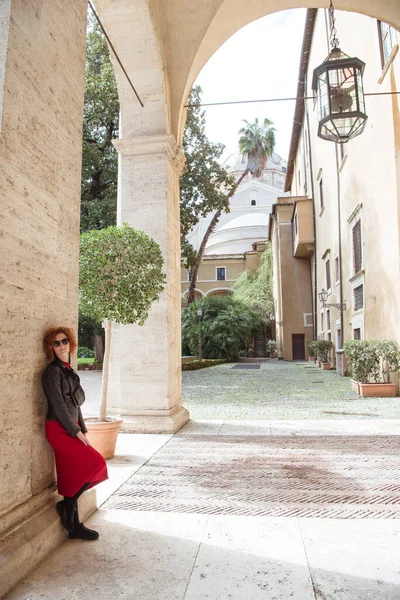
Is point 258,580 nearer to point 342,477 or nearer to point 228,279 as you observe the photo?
point 342,477

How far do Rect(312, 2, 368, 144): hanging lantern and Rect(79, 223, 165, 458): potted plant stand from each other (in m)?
3.63

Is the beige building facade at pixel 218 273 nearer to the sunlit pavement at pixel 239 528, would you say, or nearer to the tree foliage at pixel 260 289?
the tree foliage at pixel 260 289

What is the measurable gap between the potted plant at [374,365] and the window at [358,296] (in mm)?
2787

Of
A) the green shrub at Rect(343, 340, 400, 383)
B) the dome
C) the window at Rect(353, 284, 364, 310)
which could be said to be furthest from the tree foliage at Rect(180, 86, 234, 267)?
the dome

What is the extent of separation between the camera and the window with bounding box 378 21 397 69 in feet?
34.5

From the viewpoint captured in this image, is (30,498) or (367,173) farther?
(367,173)

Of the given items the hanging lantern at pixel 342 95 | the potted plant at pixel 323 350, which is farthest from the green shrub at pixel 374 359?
the potted plant at pixel 323 350

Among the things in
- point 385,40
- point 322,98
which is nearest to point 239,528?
point 322,98

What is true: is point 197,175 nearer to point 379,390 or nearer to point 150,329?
point 379,390

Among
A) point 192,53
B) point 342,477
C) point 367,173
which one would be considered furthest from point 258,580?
point 367,173

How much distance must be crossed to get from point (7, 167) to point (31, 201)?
30cm

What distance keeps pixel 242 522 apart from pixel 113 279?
9.99ft

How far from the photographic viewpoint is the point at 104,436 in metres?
4.98

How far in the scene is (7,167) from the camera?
2436mm
